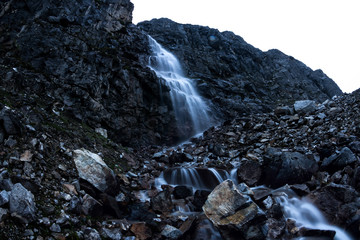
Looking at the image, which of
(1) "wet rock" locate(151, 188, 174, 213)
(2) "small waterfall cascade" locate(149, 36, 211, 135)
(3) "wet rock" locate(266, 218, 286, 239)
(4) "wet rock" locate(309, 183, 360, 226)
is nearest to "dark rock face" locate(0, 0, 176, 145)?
(2) "small waterfall cascade" locate(149, 36, 211, 135)

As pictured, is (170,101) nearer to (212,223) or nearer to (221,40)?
(212,223)

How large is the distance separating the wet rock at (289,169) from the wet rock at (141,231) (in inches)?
268

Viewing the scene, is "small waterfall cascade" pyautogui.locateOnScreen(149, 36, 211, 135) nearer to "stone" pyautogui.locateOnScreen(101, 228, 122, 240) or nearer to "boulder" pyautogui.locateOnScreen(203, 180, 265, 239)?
"boulder" pyautogui.locateOnScreen(203, 180, 265, 239)

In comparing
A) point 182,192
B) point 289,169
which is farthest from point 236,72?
point 182,192

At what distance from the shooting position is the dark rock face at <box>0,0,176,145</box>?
15.8 metres

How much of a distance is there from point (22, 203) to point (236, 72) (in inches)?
1818

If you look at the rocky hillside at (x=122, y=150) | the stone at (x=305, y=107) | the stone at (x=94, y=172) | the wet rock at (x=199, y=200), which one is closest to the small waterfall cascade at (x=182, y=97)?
the rocky hillside at (x=122, y=150)

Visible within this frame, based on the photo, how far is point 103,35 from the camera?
25.8m

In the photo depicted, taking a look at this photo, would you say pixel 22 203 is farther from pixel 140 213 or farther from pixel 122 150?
pixel 122 150

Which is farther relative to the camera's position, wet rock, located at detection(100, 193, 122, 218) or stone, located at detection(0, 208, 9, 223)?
wet rock, located at detection(100, 193, 122, 218)

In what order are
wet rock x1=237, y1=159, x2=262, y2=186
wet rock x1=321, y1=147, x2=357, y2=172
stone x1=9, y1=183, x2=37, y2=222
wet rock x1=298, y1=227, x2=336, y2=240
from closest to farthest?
stone x1=9, y1=183, x2=37, y2=222, wet rock x1=298, y1=227, x2=336, y2=240, wet rock x1=321, y1=147, x2=357, y2=172, wet rock x1=237, y1=159, x2=262, y2=186

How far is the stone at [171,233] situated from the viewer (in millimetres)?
6397

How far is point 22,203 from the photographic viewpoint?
4.70 meters

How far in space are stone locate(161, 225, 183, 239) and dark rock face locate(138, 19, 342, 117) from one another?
26129 millimetres
